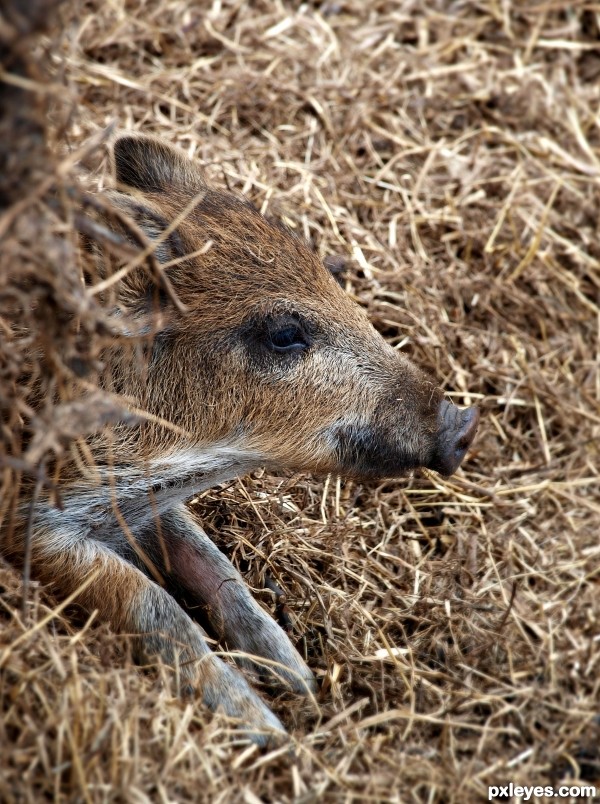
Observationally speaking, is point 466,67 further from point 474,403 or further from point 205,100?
point 474,403

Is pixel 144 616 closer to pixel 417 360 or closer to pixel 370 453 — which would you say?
pixel 370 453

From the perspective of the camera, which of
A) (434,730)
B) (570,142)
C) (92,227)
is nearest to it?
(92,227)

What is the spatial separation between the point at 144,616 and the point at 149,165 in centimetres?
175

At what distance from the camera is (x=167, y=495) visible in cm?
408

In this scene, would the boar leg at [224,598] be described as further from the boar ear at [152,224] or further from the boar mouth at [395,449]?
the boar ear at [152,224]

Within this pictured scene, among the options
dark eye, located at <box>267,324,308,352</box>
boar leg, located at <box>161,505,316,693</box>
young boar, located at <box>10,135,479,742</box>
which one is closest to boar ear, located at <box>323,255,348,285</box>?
young boar, located at <box>10,135,479,742</box>

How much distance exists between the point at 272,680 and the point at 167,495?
0.79 m

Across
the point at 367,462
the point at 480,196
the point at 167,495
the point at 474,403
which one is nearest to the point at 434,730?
the point at 367,462

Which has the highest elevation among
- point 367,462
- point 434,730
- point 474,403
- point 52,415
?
point 52,415

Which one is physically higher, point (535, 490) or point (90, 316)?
point (90, 316)

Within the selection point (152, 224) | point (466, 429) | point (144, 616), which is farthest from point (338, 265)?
point (144, 616)

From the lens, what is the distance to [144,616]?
374cm

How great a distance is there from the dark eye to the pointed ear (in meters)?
0.72

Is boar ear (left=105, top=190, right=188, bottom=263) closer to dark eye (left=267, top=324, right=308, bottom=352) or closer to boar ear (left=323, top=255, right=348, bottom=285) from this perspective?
dark eye (left=267, top=324, right=308, bottom=352)
